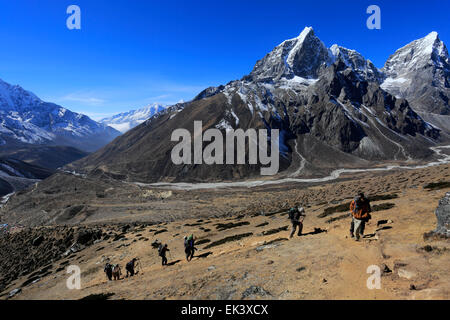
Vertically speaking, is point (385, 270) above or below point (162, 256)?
above

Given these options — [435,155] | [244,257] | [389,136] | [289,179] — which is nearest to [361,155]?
[389,136]

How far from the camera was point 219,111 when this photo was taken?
18550 centimetres

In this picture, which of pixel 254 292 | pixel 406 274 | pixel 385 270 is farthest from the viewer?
pixel 254 292

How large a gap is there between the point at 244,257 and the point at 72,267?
24873 millimetres

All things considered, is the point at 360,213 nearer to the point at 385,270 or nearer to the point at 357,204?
the point at 357,204

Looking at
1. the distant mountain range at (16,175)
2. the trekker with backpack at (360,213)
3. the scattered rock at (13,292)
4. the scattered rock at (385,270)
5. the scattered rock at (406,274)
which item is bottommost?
the scattered rock at (13,292)

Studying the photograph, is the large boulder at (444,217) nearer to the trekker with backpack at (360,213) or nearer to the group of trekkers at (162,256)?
the trekker with backpack at (360,213)

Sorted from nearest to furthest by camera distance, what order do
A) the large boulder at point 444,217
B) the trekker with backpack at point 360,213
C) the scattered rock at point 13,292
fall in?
the large boulder at point 444,217 → the trekker with backpack at point 360,213 → the scattered rock at point 13,292

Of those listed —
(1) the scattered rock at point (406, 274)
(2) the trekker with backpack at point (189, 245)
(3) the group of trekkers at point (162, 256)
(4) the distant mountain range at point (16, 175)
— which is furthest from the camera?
(4) the distant mountain range at point (16, 175)

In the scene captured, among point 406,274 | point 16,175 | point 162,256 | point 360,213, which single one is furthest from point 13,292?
point 16,175

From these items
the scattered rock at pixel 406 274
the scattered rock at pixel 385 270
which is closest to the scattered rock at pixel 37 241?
the scattered rock at pixel 385 270

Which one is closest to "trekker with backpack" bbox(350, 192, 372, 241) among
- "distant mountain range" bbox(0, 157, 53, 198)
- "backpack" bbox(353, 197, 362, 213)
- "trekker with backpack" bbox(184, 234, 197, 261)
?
"backpack" bbox(353, 197, 362, 213)

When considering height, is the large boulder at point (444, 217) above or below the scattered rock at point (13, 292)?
above

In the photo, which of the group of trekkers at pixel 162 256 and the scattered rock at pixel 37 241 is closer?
the group of trekkers at pixel 162 256
